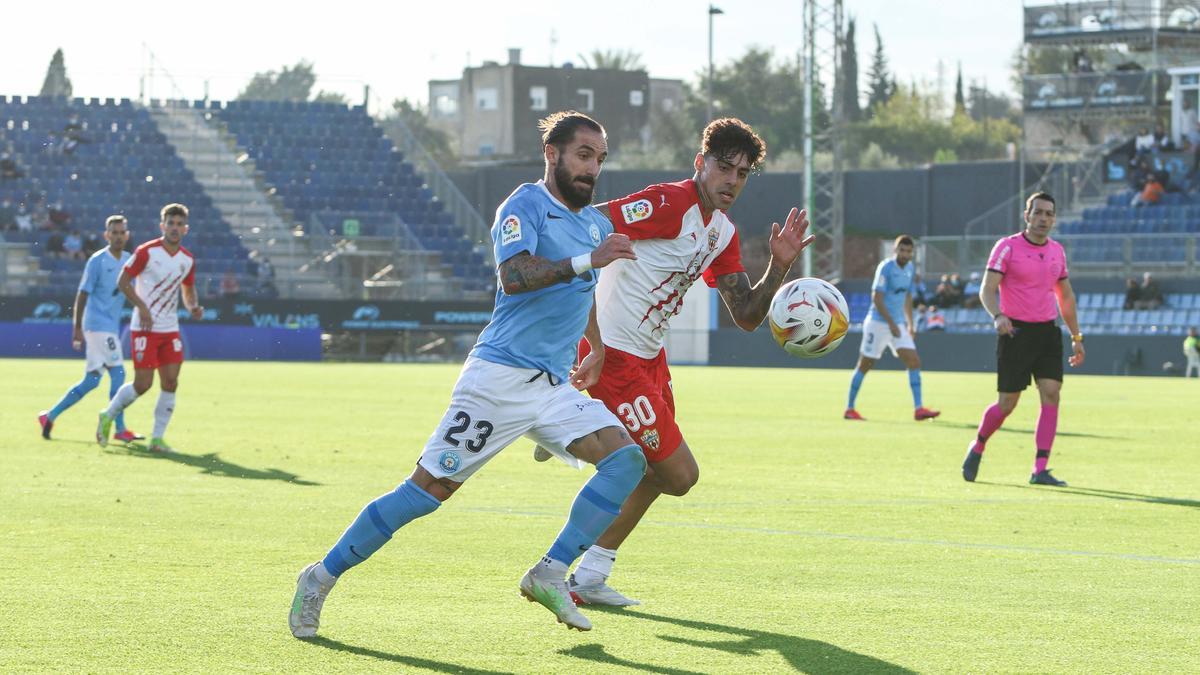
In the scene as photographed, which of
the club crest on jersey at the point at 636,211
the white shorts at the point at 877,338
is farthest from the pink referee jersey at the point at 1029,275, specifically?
the white shorts at the point at 877,338

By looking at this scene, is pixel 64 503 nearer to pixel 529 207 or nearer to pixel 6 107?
pixel 529 207

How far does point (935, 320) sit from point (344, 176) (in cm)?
2060

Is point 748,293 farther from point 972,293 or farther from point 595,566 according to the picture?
point 972,293

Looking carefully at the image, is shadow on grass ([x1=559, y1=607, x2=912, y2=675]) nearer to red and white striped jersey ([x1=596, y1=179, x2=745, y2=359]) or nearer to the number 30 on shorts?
the number 30 on shorts

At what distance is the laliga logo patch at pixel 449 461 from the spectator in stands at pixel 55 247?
4134cm

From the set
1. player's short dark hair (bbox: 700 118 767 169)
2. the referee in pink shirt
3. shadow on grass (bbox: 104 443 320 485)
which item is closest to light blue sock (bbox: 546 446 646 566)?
player's short dark hair (bbox: 700 118 767 169)

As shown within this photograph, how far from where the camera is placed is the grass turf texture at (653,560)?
5.97m

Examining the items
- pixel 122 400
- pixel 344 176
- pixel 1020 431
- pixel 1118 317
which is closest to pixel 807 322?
pixel 122 400

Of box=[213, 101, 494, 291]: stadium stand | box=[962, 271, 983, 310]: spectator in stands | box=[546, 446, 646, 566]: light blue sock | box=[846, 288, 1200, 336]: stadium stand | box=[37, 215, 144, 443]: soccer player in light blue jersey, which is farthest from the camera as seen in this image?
box=[213, 101, 494, 291]: stadium stand

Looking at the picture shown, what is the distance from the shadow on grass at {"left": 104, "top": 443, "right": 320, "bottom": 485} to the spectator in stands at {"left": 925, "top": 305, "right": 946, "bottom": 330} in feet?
90.2

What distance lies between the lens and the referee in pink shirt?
495 inches

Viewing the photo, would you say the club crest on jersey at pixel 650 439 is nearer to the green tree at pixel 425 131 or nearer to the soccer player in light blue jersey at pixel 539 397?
the soccer player in light blue jersey at pixel 539 397

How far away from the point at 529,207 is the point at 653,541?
3.31 m

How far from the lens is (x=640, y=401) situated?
7.20 meters
